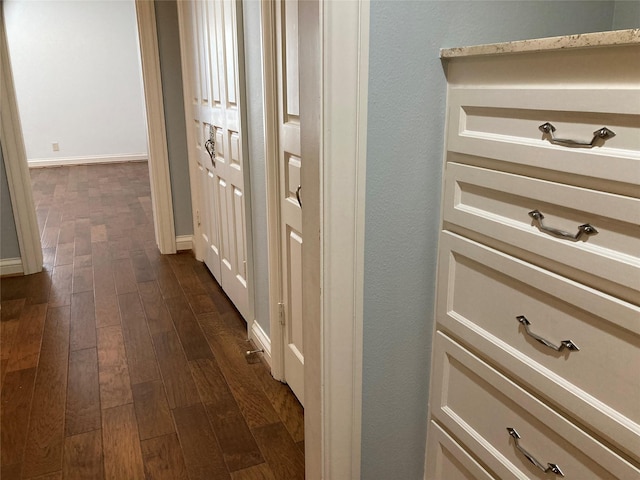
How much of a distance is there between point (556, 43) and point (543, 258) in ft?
1.25

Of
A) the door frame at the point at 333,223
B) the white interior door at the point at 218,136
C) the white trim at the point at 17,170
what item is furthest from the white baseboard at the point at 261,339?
the white trim at the point at 17,170

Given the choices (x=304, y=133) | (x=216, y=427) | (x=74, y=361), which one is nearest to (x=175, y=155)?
(x=74, y=361)

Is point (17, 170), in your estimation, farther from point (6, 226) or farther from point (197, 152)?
point (197, 152)

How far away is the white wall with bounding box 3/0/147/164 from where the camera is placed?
7203mm

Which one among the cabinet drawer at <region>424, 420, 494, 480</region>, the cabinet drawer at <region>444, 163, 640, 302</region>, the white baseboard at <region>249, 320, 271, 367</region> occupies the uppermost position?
the cabinet drawer at <region>444, 163, 640, 302</region>

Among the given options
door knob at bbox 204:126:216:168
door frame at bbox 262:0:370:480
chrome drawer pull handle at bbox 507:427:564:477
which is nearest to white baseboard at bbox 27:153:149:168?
door knob at bbox 204:126:216:168

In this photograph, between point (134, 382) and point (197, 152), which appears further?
point (197, 152)

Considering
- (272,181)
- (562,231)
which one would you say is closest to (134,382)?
(272,181)

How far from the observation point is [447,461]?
140 cm

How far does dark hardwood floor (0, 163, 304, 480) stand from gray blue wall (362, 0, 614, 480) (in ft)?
1.55

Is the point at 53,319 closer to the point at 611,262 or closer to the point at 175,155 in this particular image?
the point at 175,155

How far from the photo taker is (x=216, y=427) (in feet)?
6.13

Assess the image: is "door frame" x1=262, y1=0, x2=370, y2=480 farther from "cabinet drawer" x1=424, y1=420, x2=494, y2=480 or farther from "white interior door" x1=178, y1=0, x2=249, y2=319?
"white interior door" x1=178, y1=0, x2=249, y2=319

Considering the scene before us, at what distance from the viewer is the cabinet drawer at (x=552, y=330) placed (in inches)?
35.3
